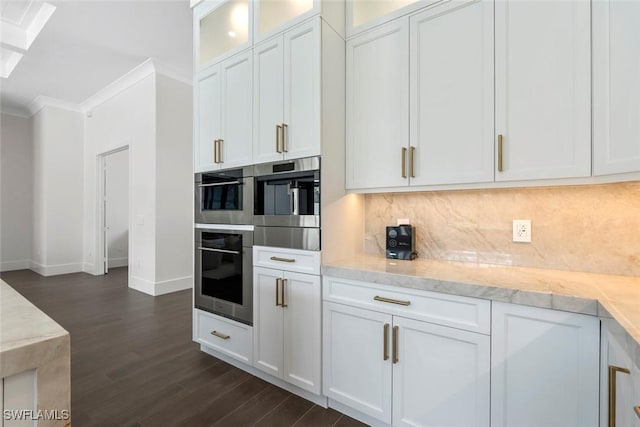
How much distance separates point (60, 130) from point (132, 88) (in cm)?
222

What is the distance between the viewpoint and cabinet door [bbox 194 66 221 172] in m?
2.44

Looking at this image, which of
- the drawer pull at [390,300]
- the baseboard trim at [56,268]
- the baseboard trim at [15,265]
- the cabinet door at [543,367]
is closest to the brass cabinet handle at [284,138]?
the drawer pull at [390,300]

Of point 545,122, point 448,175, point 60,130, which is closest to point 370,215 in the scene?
point 448,175

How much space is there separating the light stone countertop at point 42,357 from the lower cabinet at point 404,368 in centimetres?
131

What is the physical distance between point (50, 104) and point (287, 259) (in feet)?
20.3

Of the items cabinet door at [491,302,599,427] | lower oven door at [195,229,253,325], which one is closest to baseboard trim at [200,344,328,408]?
lower oven door at [195,229,253,325]

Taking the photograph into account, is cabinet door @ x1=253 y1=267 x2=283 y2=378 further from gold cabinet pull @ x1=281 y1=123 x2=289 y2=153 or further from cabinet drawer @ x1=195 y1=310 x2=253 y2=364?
gold cabinet pull @ x1=281 y1=123 x2=289 y2=153

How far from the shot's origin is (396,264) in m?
1.85

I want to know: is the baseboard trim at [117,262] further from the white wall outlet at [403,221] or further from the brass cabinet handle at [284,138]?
the white wall outlet at [403,221]

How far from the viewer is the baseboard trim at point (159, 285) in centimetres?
420

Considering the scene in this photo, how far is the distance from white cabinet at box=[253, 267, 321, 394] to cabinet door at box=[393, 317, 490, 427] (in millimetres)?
522

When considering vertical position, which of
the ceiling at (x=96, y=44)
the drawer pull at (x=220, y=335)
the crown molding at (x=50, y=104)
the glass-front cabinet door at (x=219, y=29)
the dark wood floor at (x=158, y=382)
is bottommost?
the dark wood floor at (x=158, y=382)

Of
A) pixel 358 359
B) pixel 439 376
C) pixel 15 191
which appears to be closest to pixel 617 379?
pixel 439 376

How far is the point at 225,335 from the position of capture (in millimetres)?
2361
